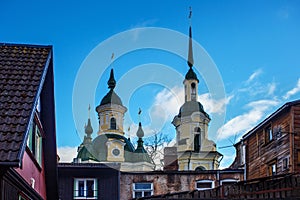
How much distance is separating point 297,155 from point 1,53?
50.9 ft

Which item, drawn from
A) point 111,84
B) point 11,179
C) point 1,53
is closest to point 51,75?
point 1,53

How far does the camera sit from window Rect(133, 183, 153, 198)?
3181cm

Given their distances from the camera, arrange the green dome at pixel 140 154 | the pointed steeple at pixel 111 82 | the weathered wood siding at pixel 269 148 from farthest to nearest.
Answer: the pointed steeple at pixel 111 82 < the green dome at pixel 140 154 < the weathered wood siding at pixel 269 148

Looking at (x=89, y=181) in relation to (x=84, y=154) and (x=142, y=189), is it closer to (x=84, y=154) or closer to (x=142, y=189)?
(x=142, y=189)

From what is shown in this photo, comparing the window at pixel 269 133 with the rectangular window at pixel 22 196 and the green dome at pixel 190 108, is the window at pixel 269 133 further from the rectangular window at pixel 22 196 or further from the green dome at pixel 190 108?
the green dome at pixel 190 108

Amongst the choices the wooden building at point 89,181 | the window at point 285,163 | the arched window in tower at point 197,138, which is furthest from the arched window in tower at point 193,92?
the window at point 285,163

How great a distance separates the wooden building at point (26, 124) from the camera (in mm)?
8242

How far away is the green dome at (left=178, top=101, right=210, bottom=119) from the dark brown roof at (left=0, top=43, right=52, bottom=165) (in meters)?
43.8

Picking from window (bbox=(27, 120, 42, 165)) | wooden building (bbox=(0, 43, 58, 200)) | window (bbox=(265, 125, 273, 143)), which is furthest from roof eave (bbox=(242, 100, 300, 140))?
window (bbox=(27, 120, 42, 165))

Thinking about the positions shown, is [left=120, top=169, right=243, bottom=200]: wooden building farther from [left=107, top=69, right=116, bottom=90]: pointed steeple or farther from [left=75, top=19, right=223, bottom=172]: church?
[left=107, top=69, right=116, bottom=90]: pointed steeple

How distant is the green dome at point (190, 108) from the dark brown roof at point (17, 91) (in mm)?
43797

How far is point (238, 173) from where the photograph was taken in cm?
3161

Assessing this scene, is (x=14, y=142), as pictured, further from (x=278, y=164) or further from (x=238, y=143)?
(x=238, y=143)

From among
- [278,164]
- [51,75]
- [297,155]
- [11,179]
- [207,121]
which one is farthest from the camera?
[207,121]
